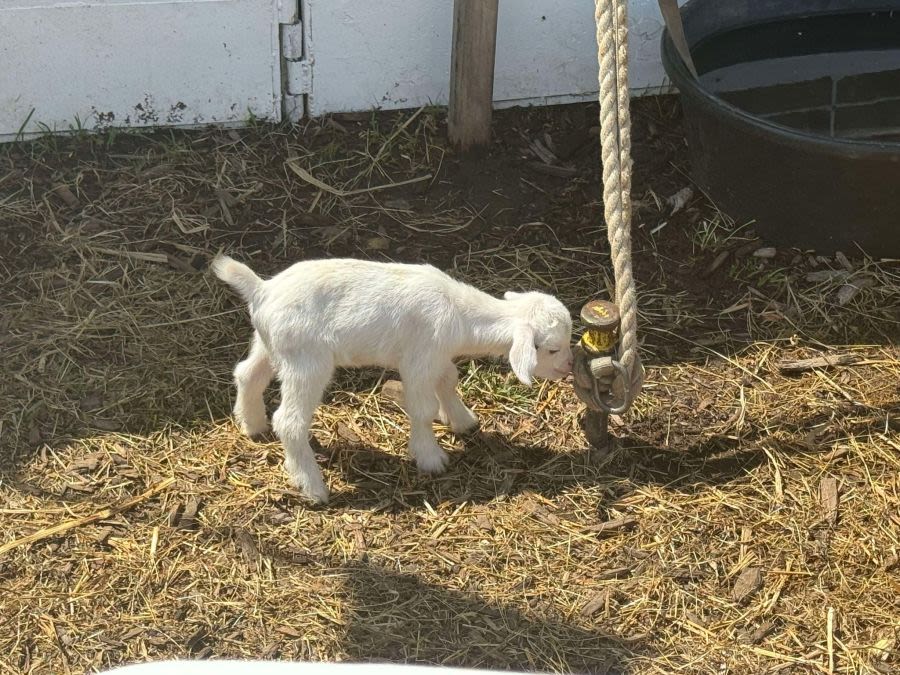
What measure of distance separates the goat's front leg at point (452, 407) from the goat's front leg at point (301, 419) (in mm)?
498

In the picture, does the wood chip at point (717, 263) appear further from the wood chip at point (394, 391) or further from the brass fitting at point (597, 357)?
the wood chip at point (394, 391)

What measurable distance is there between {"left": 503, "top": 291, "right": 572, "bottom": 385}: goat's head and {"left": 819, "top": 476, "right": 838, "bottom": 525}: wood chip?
1053 mm

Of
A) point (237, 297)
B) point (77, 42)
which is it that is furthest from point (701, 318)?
point (77, 42)

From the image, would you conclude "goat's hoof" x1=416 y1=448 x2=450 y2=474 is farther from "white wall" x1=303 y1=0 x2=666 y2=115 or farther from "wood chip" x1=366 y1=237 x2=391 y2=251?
"white wall" x1=303 y1=0 x2=666 y2=115

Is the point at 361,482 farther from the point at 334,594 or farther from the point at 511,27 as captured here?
the point at 511,27

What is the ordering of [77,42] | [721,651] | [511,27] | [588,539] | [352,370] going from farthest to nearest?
[511,27], [77,42], [352,370], [588,539], [721,651]

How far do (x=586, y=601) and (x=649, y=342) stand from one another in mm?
1415

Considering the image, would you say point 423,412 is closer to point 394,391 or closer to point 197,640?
point 394,391

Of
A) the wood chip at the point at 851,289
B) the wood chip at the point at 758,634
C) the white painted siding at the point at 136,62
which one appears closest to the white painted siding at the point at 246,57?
the white painted siding at the point at 136,62

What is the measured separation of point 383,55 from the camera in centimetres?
550

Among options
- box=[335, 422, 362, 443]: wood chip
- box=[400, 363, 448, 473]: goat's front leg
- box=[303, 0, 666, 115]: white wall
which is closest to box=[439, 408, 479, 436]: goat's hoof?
box=[400, 363, 448, 473]: goat's front leg

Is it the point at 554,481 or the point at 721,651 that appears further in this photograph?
the point at 554,481

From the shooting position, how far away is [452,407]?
161 inches

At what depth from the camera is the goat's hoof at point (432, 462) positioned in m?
3.96
